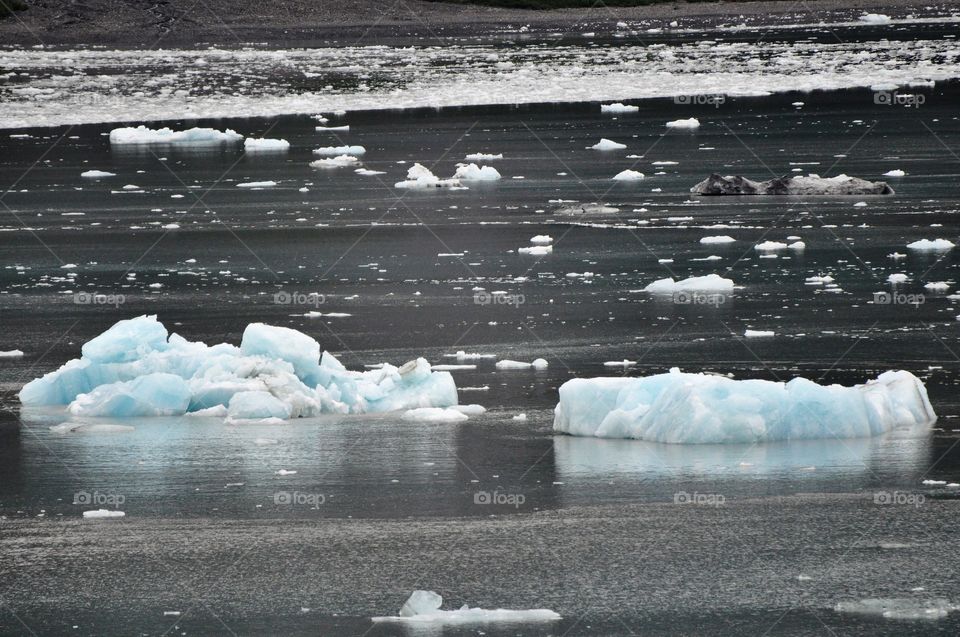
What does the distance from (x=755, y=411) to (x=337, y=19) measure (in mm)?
66680

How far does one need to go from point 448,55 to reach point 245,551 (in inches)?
1764

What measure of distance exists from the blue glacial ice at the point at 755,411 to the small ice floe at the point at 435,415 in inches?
30.3

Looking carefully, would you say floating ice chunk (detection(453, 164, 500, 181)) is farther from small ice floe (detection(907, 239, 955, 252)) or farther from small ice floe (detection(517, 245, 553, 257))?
small ice floe (detection(907, 239, 955, 252))

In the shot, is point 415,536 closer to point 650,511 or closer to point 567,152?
point 650,511

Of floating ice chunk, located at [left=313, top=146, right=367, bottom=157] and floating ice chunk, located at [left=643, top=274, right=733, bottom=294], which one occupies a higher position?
floating ice chunk, located at [left=313, top=146, right=367, bottom=157]

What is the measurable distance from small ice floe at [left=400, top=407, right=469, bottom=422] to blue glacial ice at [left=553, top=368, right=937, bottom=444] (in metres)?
0.77

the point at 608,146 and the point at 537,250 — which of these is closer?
the point at 537,250

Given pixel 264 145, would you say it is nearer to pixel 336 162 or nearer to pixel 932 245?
pixel 336 162

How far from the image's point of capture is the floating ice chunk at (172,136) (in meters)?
26.8

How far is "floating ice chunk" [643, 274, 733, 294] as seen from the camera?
42.2 ft

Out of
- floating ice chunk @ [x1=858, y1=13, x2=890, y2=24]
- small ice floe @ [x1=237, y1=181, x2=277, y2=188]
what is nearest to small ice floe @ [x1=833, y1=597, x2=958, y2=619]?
small ice floe @ [x1=237, y1=181, x2=277, y2=188]

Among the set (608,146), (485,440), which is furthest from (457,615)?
(608,146)

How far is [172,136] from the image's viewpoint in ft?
88.8

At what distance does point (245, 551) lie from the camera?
23.1 feet
